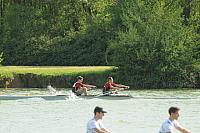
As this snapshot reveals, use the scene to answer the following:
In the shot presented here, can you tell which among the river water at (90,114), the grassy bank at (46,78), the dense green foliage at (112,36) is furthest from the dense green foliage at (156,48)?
the river water at (90,114)

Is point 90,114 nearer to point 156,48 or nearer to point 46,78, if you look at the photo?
point 46,78

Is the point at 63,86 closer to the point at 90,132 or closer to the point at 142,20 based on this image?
the point at 142,20

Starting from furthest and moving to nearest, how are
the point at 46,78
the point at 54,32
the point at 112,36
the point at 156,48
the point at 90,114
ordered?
the point at 54,32, the point at 112,36, the point at 156,48, the point at 46,78, the point at 90,114

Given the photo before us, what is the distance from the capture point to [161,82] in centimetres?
5331

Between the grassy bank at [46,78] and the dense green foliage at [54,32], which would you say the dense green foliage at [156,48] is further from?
the dense green foliage at [54,32]

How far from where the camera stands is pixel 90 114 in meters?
33.8

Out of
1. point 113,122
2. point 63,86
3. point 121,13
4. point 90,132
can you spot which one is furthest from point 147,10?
point 90,132

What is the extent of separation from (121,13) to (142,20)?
19.8 ft

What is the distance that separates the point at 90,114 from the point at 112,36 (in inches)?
1197

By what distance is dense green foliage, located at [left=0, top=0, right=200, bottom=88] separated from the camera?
53.6 m

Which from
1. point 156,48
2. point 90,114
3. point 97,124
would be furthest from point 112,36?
point 97,124

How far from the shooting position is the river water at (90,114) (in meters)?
28.2

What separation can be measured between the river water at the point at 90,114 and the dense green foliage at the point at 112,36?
27.7 feet

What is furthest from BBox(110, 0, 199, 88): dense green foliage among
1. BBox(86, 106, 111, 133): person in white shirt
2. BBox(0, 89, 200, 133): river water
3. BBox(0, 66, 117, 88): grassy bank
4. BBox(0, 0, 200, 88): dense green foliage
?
BBox(86, 106, 111, 133): person in white shirt
